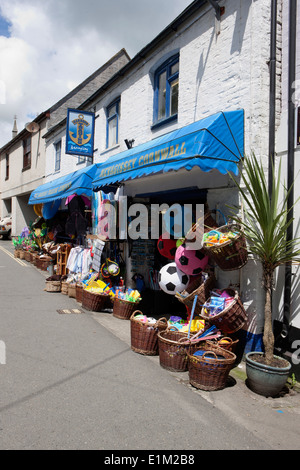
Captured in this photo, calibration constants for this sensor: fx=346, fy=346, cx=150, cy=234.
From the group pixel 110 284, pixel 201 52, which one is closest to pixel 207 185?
pixel 201 52

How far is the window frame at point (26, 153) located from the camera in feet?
69.0

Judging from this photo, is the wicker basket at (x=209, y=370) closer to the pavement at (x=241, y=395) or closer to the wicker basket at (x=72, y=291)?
the pavement at (x=241, y=395)

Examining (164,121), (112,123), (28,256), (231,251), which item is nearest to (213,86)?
(164,121)

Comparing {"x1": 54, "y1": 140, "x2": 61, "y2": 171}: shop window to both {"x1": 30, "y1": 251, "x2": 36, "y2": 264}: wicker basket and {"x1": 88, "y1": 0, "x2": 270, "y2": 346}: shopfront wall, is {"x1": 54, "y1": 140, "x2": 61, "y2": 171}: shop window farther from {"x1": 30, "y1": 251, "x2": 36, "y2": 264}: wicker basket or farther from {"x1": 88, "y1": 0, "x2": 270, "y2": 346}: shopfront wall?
{"x1": 88, "y1": 0, "x2": 270, "y2": 346}: shopfront wall

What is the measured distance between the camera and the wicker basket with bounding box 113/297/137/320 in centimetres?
763

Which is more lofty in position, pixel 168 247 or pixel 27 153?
pixel 27 153

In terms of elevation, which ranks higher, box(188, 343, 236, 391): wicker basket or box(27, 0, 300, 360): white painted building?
box(27, 0, 300, 360): white painted building

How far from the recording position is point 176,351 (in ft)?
16.3

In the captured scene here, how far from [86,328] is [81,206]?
5.76 metres

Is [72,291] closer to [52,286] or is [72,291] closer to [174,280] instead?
[52,286]

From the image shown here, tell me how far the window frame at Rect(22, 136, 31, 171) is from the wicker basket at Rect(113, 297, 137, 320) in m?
15.6

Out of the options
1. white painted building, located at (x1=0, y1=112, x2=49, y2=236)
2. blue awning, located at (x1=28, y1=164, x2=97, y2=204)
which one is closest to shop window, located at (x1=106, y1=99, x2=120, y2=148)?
blue awning, located at (x1=28, y1=164, x2=97, y2=204)

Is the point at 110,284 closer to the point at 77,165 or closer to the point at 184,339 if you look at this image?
the point at 184,339

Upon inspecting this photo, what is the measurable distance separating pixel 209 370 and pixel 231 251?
158cm
